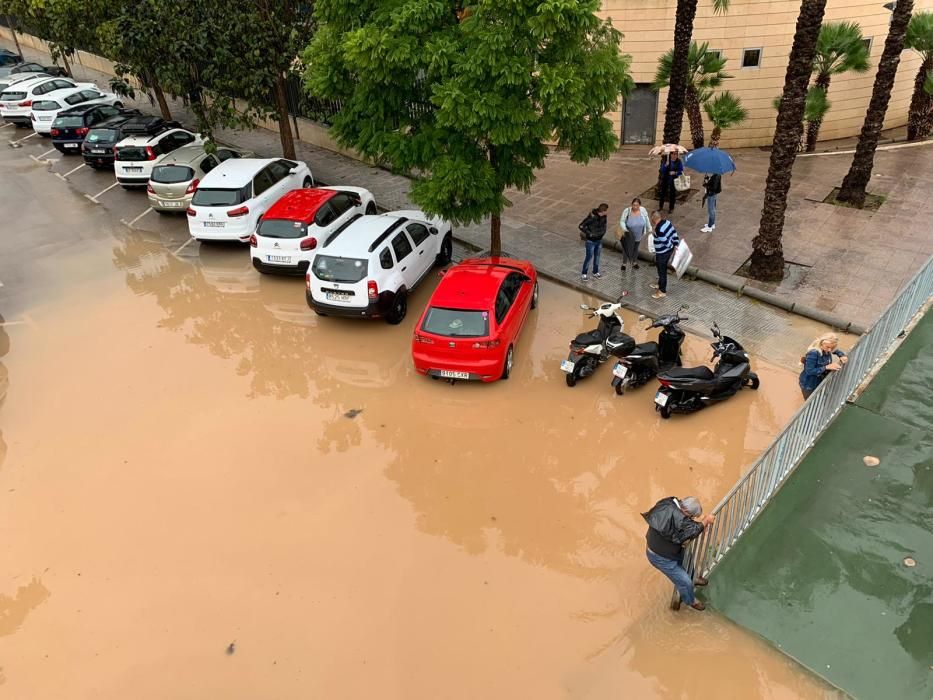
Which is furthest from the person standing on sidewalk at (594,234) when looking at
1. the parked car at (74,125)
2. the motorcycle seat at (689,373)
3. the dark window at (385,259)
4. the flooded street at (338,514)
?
the parked car at (74,125)

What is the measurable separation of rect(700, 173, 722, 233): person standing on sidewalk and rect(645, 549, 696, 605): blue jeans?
946 centimetres

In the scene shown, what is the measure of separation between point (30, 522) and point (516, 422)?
19.8 ft

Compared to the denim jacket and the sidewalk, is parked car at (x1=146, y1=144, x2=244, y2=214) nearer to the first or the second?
the sidewalk

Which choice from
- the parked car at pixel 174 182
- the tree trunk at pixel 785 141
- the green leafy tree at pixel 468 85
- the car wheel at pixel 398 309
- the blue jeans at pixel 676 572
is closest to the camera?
the blue jeans at pixel 676 572

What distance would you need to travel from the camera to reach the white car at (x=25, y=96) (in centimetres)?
2442

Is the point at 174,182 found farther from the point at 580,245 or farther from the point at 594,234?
the point at 594,234

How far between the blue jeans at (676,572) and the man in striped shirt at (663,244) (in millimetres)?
6571

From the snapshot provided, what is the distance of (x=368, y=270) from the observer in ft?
36.8

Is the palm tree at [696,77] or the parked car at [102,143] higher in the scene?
the palm tree at [696,77]

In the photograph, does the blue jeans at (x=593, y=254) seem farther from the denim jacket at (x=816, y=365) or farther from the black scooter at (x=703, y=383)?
the denim jacket at (x=816, y=365)

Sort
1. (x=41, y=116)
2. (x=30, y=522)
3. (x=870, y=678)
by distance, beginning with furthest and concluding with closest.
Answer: (x=41, y=116) < (x=30, y=522) < (x=870, y=678)

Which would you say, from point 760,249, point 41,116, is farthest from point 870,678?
point 41,116

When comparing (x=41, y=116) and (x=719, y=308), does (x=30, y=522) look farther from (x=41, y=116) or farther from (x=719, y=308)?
(x=41, y=116)

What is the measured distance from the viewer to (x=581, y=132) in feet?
37.6
